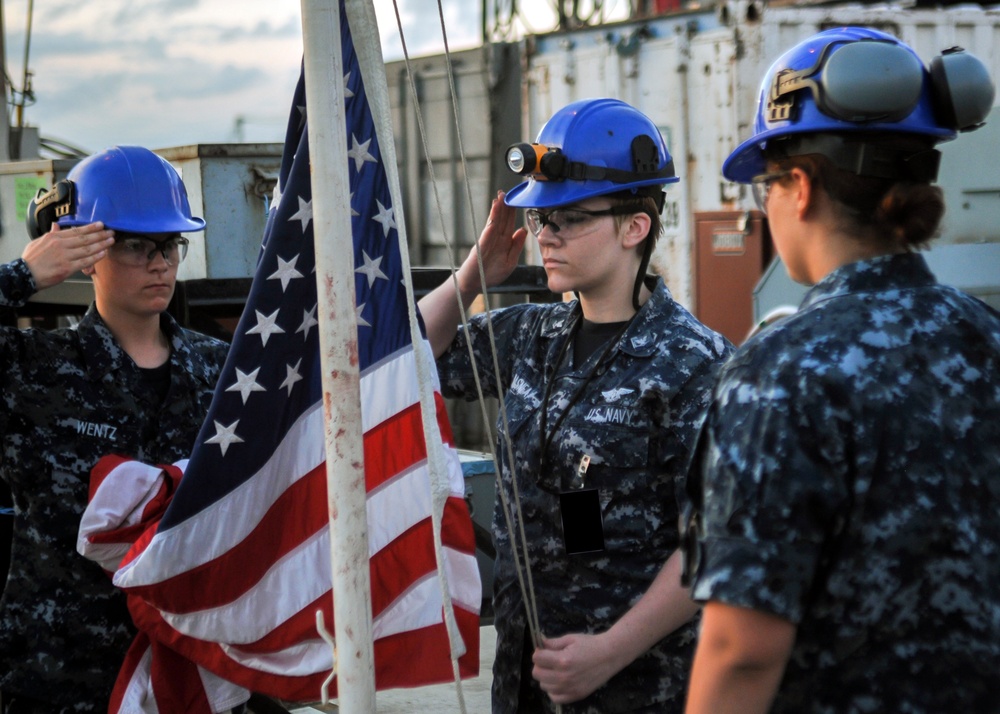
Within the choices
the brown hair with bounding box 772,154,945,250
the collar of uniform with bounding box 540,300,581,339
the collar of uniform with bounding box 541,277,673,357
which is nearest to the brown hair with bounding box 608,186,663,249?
the collar of uniform with bounding box 541,277,673,357

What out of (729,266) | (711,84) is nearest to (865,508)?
(729,266)

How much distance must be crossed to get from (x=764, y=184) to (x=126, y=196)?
5.69 feet

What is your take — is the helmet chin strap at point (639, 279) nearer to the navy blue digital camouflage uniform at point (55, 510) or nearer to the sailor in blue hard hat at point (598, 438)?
the sailor in blue hard hat at point (598, 438)

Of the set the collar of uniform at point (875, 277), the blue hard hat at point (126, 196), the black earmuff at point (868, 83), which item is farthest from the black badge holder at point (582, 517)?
the blue hard hat at point (126, 196)

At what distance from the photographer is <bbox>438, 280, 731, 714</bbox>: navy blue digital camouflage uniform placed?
215cm

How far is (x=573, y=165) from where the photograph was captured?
7.61 ft

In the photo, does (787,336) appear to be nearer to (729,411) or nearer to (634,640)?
(729,411)

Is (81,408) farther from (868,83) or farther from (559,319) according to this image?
(868,83)

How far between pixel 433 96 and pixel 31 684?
7352 millimetres

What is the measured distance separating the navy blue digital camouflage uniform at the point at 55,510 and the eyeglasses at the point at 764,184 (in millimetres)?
1630

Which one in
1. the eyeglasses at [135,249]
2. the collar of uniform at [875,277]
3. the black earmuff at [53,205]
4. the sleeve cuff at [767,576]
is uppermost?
the black earmuff at [53,205]

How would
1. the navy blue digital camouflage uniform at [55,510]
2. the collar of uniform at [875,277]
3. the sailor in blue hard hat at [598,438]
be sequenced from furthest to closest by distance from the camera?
the navy blue digital camouflage uniform at [55,510]
the sailor in blue hard hat at [598,438]
the collar of uniform at [875,277]

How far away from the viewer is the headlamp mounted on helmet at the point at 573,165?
7.60ft

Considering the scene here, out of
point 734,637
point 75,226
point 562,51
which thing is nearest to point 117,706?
point 75,226
